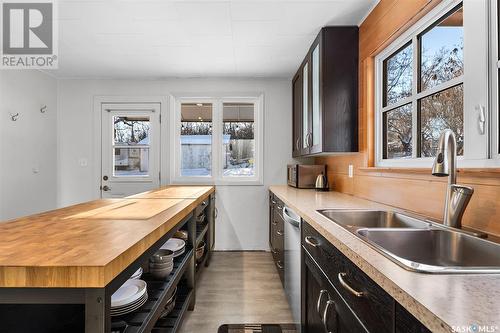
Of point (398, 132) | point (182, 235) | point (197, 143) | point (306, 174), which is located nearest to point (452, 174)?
point (398, 132)

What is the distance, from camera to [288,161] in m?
4.09

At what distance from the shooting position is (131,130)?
415cm

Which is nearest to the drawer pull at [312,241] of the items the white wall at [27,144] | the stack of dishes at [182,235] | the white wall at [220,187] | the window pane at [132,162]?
the stack of dishes at [182,235]

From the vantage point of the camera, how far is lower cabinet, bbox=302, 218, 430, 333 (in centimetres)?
73

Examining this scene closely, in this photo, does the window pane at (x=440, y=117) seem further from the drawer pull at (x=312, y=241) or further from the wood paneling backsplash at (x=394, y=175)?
the drawer pull at (x=312, y=241)

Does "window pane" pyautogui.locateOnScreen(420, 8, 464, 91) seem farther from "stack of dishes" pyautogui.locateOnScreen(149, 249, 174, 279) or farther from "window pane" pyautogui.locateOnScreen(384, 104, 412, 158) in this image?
"stack of dishes" pyautogui.locateOnScreen(149, 249, 174, 279)

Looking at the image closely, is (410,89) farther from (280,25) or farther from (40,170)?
(40,170)

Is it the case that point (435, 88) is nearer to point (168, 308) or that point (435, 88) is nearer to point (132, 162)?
point (168, 308)

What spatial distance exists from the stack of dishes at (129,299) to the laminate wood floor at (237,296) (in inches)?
37.0

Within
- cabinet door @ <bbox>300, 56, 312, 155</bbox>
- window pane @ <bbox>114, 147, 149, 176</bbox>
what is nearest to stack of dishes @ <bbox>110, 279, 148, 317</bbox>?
cabinet door @ <bbox>300, 56, 312, 155</bbox>

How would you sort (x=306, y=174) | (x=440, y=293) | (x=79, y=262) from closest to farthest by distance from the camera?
(x=440, y=293) < (x=79, y=262) < (x=306, y=174)

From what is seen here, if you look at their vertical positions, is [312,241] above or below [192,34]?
below

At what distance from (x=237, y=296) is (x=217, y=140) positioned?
2161mm
